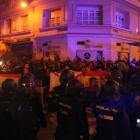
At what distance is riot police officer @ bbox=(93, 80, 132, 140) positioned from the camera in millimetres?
2297

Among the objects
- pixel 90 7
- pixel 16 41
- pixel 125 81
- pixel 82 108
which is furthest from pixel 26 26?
pixel 82 108

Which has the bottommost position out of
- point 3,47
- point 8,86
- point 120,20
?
point 8,86

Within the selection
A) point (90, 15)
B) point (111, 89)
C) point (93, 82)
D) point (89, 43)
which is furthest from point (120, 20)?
point (111, 89)

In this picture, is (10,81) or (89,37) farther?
(89,37)

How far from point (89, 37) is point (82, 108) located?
13261 mm

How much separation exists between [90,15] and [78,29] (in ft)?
7.24

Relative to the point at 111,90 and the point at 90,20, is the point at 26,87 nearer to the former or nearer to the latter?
the point at 111,90

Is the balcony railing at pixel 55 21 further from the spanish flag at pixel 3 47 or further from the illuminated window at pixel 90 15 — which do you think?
the spanish flag at pixel 3 47

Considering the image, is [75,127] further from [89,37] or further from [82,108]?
[89,37]

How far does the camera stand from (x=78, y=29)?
1516 cm

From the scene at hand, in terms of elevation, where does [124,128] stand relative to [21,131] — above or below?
above

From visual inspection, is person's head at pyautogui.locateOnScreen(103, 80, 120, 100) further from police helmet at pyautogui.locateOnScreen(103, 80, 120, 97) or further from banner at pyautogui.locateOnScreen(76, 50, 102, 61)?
banner at pyautogui.locateOnScreen(76, 50, 102, 61)

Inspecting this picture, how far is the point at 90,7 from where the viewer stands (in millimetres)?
15930

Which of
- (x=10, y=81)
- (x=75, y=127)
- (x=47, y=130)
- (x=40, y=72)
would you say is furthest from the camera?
(x=40, y=72)
